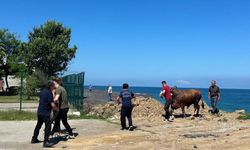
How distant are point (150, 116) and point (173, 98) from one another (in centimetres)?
140

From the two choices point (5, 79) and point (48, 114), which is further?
point (5, 79)

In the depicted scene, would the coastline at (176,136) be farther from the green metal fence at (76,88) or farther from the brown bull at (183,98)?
the green metal fence at (76,88)

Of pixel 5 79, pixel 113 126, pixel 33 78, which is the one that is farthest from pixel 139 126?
pixel 5 79

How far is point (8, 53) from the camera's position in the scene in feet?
210

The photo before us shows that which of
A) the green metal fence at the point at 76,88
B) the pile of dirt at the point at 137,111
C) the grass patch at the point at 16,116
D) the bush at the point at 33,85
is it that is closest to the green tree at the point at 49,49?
the bush at the point at 33,85

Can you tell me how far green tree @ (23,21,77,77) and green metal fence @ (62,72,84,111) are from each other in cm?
2758

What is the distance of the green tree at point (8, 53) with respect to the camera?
57.1 metres

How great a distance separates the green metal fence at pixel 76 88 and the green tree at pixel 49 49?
2758 cm

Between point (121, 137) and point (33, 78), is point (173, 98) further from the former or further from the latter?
point (33, 78)

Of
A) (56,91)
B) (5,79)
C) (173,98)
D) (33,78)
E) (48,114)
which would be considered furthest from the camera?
(5,79)

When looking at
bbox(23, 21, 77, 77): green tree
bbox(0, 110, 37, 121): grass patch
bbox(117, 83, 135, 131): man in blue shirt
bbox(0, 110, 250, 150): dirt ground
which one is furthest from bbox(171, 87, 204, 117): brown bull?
bbox(23, 21, 77, 77): green tree

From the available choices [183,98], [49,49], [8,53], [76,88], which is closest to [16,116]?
[76,88]

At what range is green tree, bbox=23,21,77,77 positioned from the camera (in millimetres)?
55406

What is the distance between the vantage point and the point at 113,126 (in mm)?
18438
